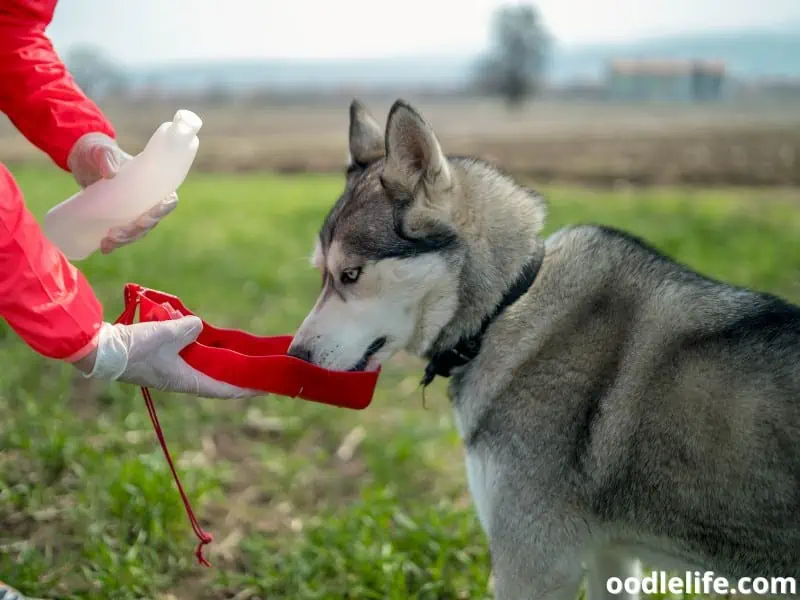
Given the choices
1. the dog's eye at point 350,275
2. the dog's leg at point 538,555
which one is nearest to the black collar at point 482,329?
the dog's eye at point 350,275

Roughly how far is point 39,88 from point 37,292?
824mm

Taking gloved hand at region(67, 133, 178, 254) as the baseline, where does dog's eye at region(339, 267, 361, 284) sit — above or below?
below

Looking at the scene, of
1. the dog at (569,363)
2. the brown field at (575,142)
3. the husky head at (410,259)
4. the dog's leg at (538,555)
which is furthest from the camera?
the brown field at (575,142)

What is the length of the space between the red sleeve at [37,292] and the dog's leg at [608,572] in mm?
1752

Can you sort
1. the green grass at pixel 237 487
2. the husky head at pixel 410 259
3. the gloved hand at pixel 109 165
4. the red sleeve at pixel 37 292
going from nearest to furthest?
the red sleeve at pixel 37 292, the husky head at pixel 410 259, the gloved hand at pixel 109 165, the green grass at pixel 237 487

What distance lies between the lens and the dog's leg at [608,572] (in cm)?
268

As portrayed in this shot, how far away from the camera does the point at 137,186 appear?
8.50 feet

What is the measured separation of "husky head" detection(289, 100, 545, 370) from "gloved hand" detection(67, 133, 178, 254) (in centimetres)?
56

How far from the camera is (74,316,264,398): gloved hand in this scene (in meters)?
2.22

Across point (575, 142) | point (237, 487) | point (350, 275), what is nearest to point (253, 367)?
point (350, 275)

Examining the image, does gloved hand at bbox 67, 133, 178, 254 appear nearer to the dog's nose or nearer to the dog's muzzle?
the dog's nose

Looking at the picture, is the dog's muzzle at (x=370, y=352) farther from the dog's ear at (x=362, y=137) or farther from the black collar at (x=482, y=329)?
the dog's ear at (x=362, y=137)

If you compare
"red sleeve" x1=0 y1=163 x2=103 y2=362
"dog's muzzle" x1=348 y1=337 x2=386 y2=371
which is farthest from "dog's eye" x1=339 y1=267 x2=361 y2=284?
"red sleeve" x1=0 y1=163 x2=103 y2=362

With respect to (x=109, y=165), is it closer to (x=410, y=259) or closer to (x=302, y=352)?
(x=302, y=352)
